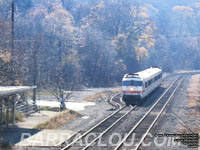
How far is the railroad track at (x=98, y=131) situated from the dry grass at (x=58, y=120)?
2339 millimetres

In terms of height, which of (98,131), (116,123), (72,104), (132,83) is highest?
(132,83)

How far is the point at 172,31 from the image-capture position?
4532 inches

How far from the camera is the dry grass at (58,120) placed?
70.8ft

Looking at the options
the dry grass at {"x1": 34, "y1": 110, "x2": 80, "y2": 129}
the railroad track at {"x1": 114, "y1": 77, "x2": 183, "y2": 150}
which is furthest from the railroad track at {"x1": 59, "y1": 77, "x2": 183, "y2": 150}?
the dry grass at {"x1": 34, "y1": 110, "x2": 80, "y2": 129}

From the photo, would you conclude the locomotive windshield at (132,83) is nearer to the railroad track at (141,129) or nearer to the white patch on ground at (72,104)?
the railroad track at (141,129)

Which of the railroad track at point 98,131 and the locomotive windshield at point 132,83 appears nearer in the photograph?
the railroad track at point 98,131

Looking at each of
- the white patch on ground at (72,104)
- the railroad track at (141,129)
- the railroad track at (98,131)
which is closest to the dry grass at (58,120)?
the railroad track at (98,131)

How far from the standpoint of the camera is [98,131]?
2039 cm

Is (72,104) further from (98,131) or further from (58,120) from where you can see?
(98,131)

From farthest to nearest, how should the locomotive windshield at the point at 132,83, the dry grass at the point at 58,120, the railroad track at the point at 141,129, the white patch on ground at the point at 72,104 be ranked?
the locomotive windshield at the point at 132,83, the white patch on ground at the point at 72,104, the dry grass at the point at 58,120, the railroad track at the point at 141,129

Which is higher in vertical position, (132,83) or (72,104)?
(132,83)

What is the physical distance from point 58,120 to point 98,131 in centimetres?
378

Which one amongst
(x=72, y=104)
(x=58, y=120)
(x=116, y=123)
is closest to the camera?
(x=116, y=123)

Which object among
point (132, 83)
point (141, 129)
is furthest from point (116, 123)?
point (132, 83)
